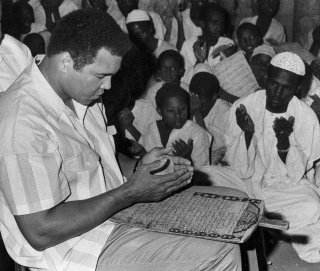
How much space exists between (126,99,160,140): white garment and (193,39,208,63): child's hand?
1.08m

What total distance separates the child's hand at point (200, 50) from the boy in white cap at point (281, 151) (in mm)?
1910

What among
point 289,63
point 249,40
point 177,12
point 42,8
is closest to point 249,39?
point 249,40

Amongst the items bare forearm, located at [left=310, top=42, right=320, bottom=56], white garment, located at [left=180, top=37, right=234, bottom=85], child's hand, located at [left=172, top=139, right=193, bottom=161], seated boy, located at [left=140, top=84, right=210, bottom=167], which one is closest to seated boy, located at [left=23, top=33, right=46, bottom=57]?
white garment, located at [left=180, top=37, right=234, bottom=85]

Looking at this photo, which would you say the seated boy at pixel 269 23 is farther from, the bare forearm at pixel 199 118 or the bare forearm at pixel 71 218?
the bare forearm at pixel 71 218

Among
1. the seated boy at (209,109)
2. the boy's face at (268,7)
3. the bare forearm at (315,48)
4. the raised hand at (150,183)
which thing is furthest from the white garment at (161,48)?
the raised hand at (150,183)

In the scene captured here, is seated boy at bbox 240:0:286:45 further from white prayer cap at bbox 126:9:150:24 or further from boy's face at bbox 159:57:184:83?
boy's face at bbox 159:57:184:83

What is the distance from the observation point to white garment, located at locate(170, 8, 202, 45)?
6.55m

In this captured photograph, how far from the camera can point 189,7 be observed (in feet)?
22.4

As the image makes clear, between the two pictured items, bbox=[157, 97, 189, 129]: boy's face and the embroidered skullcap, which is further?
the embroidered skullcap

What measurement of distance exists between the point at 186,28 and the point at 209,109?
7.55ft

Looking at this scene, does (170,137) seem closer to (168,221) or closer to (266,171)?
(266,171)

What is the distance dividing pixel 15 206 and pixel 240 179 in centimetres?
232

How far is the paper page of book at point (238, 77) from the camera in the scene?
4820 millimetres

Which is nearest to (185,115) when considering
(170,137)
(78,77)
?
(170,137)
